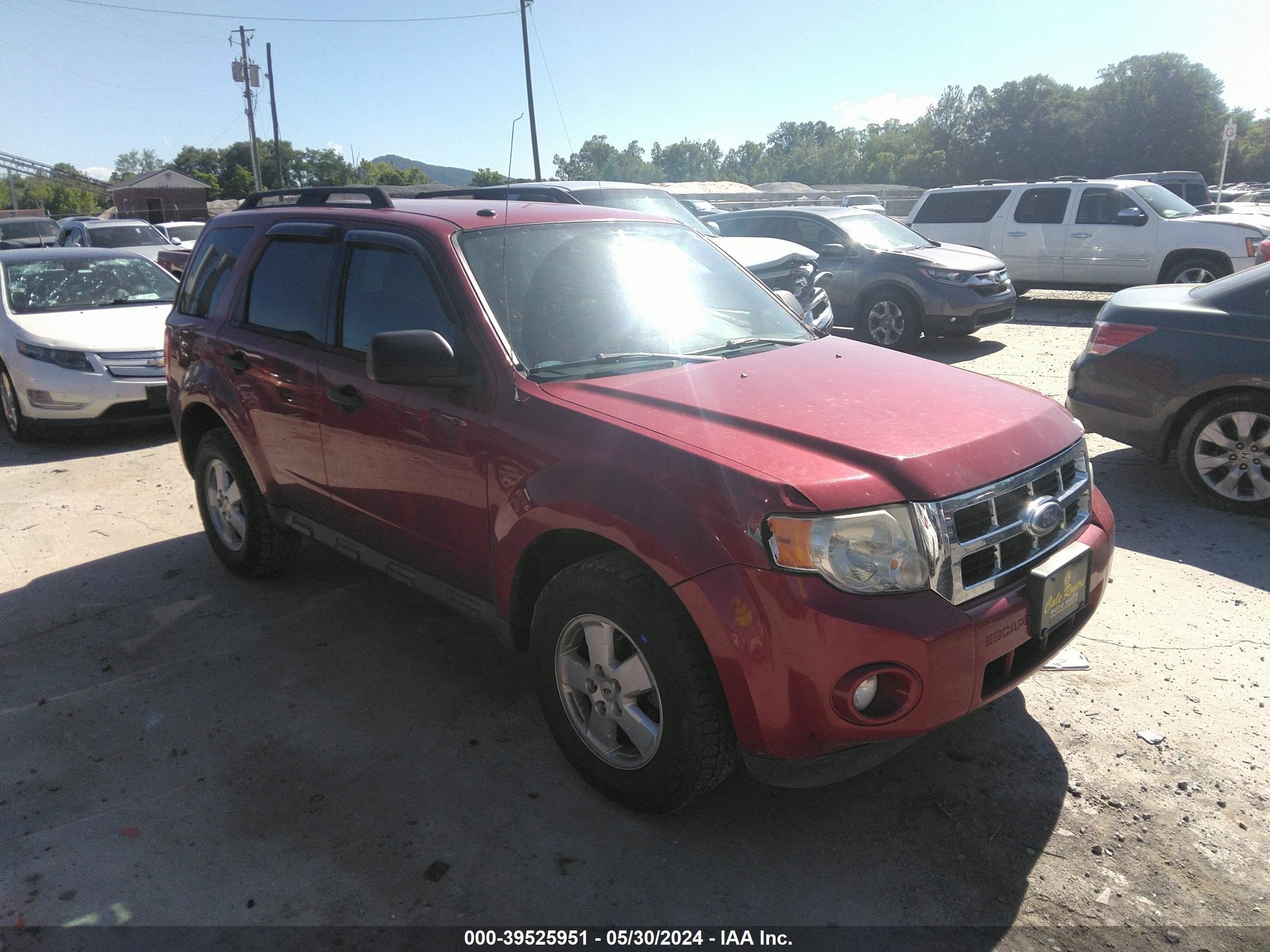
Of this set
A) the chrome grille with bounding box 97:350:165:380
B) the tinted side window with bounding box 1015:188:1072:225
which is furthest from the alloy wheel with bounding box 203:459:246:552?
the tinted side window with bounding box 1015:188:1072:225

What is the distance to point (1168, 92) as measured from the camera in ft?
206

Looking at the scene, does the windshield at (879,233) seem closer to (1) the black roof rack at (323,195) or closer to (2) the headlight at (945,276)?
(2) the headlight at (945,276)

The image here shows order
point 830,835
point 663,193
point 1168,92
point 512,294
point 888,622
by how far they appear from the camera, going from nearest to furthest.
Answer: point 888,622 < point 830,835 < point 512,294 < point 663,193 < point 1168,92

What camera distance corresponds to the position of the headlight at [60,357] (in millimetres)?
7809

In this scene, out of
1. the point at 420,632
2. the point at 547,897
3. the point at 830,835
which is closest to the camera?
the point at 547,897

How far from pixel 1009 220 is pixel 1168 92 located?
203 ft

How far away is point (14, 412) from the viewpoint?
318 inches

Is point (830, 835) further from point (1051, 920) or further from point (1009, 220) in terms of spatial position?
point (1009, 220)

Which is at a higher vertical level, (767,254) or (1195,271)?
(767,254)

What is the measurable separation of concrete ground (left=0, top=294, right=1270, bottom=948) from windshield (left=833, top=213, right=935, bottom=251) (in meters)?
7.56

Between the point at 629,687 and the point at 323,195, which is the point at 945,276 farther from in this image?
the point at 629,687

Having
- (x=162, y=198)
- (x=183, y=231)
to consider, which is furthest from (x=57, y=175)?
(x=183, y=231)

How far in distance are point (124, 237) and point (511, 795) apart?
59.1ft

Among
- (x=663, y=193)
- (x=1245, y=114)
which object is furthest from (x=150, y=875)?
(x=1245, y=114)
